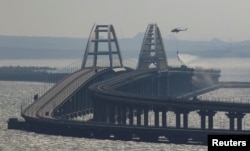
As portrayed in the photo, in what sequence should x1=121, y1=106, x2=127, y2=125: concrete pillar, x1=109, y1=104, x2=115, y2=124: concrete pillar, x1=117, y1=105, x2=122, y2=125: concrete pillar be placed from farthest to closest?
x1=109, y1=104, x2=115, y2=124: concrete pillar
x1=121, y1=106, x2=127, y2=125: concrete pillar
x1=117, y1=105, x2=122, y2=125: concrete pillar

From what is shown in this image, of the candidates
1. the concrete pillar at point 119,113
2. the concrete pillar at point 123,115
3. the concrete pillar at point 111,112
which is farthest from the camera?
the concrete pillar at point 111,112

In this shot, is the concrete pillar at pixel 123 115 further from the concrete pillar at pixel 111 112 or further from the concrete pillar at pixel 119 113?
the concrete pillar at pixel 111 112

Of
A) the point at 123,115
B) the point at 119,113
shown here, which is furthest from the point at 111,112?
the point at 123,115

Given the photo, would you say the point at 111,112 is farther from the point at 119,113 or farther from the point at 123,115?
the point at 123,115

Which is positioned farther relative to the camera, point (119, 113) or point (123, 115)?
point (123, 115)

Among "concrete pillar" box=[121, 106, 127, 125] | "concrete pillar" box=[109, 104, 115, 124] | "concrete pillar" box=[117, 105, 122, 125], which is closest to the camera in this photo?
"concrete pillar" box=[117, 105, 122, 125]

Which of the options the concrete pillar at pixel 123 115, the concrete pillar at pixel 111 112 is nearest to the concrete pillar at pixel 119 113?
the concrete pillar at pixel 123 115

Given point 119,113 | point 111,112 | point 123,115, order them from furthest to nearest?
point 111,112
point 123,115
point 119,113

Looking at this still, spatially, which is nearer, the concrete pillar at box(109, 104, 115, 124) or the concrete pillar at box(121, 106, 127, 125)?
the concrete pillar at box(121, 106, 127, 125)

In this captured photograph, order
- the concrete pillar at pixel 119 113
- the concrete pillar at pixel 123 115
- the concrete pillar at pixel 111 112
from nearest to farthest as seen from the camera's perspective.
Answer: the concrete pillar at pixel 119 113, the concrete pillar at pixel 123 115, the concrete pillar at pixel 111 112

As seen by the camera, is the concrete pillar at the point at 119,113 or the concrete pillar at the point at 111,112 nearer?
the concrete pillar at the point at 119,113

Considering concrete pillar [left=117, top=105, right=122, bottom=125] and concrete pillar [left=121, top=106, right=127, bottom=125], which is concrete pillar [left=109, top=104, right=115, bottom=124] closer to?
concrete pillar [left=117, top=105, right=122, bottom=125]

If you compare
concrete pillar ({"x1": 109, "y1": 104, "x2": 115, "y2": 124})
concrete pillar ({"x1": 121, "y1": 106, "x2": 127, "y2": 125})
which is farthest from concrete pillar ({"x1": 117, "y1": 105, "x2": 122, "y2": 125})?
concrete pillar ({"x1": 109, "y1": 104, "x2": 115, "y2": 124})
